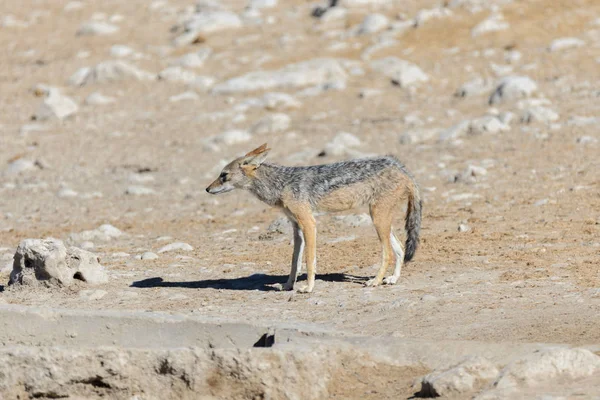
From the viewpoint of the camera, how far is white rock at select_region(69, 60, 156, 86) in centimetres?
2248

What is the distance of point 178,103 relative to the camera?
20906 mm

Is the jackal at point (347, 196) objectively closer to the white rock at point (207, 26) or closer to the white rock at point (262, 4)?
the white rock at point (207, 26)

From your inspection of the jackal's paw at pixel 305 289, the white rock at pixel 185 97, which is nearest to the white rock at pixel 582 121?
the white rock at pixel 185 97

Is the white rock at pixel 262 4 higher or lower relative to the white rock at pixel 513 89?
lower

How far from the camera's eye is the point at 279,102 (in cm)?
1980

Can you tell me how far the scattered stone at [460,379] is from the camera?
21.5ft

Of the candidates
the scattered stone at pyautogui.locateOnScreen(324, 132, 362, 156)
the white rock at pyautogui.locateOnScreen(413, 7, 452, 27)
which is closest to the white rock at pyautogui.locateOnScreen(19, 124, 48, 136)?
the scattered stone at pyautogui.locateOnScreen(324, 132, 362, 156)

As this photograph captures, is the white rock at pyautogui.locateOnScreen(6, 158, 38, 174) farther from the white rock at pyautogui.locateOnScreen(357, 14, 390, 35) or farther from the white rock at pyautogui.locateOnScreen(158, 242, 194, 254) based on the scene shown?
the white rock at pyautogui.locateOnScreen(357, 14, 390, 35)

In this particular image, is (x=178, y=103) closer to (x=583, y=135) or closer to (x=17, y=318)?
(x=583, y=135)

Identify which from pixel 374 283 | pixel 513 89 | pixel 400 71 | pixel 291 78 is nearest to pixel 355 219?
pixel 374 283

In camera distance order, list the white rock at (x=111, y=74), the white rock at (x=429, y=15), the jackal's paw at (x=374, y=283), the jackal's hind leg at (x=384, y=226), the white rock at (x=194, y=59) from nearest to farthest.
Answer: the jackal's paw at (x=374, y=283), the jackal's hind leg at (x=384, y=226), the white rock at (x=429, y=15), the white rock at (x=111, y=74), the white rock at (x=194, y=59)

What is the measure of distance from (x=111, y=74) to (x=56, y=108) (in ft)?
6.90

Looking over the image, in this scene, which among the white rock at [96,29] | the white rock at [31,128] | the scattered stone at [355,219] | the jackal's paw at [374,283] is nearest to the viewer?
the jackal's paw at [374,283]

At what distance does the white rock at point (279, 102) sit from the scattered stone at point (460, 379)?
1324 centimetres
